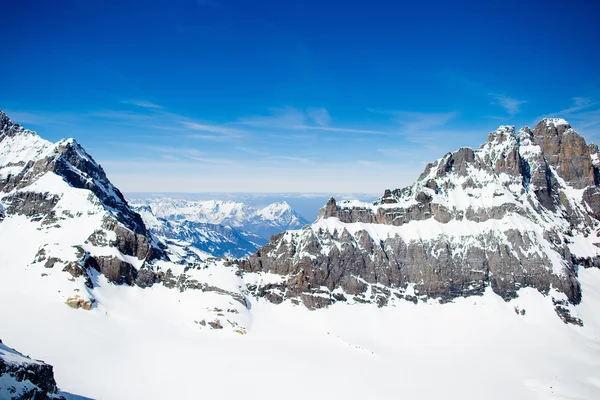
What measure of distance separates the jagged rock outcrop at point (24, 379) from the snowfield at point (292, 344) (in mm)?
29569

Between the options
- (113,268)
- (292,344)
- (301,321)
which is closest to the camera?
(292,344)

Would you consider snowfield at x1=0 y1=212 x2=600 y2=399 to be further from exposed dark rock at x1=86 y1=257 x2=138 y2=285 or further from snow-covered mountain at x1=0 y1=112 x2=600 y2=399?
exposed dark rock at x1=86 y1=257 x2=138 y2=285

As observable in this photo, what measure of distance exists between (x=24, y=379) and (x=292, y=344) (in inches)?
3816

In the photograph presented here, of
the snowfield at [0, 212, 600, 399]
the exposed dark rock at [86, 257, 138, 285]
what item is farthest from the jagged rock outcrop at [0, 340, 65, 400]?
the exposed dark rock at [86, 257, 138, 285]

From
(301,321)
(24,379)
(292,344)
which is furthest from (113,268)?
(24,379)

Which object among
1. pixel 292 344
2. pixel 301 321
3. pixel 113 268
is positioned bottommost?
pixel 292 344

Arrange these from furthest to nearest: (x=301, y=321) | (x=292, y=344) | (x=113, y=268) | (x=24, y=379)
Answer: (x=113, y=268) < (x=301, y=321) < (x=292, y=344) < (x=24, y=379)

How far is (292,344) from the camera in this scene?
493ft

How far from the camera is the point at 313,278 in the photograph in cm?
18962

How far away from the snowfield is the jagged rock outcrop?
29.6 m

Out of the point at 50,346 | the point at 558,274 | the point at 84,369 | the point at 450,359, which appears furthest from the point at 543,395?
the point at 50,346

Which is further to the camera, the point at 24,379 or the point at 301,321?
the point at 301,321

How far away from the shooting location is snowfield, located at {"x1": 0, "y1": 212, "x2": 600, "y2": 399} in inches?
4587

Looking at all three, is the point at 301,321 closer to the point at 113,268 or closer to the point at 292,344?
the point at 292,344
